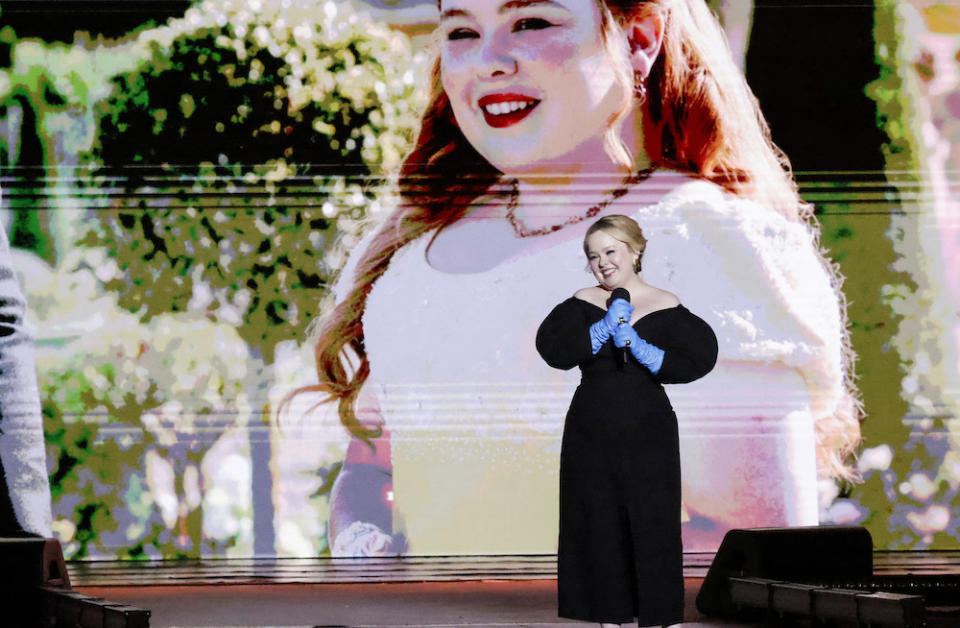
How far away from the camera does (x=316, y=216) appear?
16.5ft

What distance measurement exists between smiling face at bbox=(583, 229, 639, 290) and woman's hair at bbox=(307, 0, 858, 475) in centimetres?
210

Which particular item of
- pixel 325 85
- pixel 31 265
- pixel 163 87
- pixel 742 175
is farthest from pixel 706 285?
pixel 31 265

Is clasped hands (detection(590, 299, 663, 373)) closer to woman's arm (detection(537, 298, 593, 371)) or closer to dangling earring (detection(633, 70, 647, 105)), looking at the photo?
woman's arm (detection(537, 298, 593, 371))

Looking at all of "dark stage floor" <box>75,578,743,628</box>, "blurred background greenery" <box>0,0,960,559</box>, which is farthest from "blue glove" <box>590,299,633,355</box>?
"blurred background greenery" <box>0,0,960,559</box>

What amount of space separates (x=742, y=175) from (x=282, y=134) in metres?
2.03

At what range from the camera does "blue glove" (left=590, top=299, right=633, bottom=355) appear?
2896 mm

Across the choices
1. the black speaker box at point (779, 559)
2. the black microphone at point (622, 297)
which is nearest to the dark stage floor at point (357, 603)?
the black speaker box at point (779, 559)

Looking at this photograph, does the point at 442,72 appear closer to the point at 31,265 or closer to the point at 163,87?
the point at 163,87

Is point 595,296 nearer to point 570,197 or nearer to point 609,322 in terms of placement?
point 609,322

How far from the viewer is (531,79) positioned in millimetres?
5043

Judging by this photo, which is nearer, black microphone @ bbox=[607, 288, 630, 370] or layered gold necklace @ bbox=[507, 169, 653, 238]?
black microphone @ bbox=[607, 288, 630, 370]

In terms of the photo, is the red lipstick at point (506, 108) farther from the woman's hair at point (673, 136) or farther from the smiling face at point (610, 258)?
the smiling face at point (610, 258)

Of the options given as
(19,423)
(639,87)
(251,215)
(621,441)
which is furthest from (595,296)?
(19,423)

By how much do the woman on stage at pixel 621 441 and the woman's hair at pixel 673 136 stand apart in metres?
2.11
